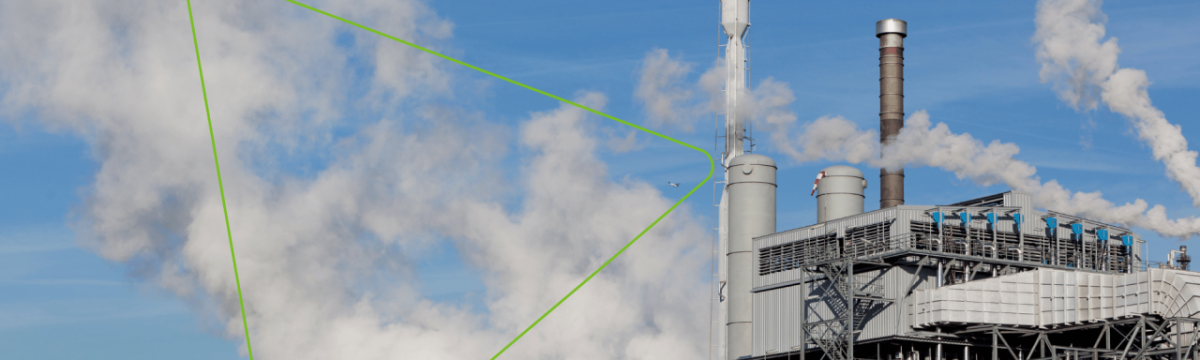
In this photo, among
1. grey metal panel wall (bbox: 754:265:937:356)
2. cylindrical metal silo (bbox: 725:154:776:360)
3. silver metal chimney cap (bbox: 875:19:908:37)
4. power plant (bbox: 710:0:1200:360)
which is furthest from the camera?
silver metal chimney cap (bbox: 875:19:908:37)

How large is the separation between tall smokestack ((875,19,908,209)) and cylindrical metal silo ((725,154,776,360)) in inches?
344

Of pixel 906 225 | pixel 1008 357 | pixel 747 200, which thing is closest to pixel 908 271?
pixel 906 225

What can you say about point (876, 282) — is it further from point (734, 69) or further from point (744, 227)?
point (734, 69)

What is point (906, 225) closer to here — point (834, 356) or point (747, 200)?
point (834, 356)

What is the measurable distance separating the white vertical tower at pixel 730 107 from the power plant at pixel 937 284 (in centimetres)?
45

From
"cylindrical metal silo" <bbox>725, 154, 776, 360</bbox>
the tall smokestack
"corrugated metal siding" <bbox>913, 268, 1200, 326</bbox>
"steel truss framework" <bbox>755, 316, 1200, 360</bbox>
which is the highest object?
the tall smokestack

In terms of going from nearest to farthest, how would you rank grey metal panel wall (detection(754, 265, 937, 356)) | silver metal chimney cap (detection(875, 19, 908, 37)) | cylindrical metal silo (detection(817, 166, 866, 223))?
grey metal panel wall (detection(754, 265, 937, 356)) → cylindrical metal silo (detection(817, 166, 866, 223)) → silver metal chimney cap (detection(875, 19, 908, 37))

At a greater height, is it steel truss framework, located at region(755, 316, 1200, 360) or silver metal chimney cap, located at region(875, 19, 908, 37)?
silver metal chimney cap, located at region(875, 19, 908, 37)

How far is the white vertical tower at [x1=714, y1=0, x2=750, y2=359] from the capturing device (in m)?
91.6

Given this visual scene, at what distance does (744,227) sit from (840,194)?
6.49m

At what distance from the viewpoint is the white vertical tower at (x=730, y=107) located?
91562 millimetres

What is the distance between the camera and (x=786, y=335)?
82812 mm

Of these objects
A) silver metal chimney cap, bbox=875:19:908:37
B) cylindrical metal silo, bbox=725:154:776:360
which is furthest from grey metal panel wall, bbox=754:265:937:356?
silver metal chimney cap, bbox=875:19:908:37

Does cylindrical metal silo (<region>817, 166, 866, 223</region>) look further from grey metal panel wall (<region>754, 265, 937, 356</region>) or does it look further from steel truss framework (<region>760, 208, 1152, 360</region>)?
grey metal panel wall (<region>754, 265, 937, 356</region>)
